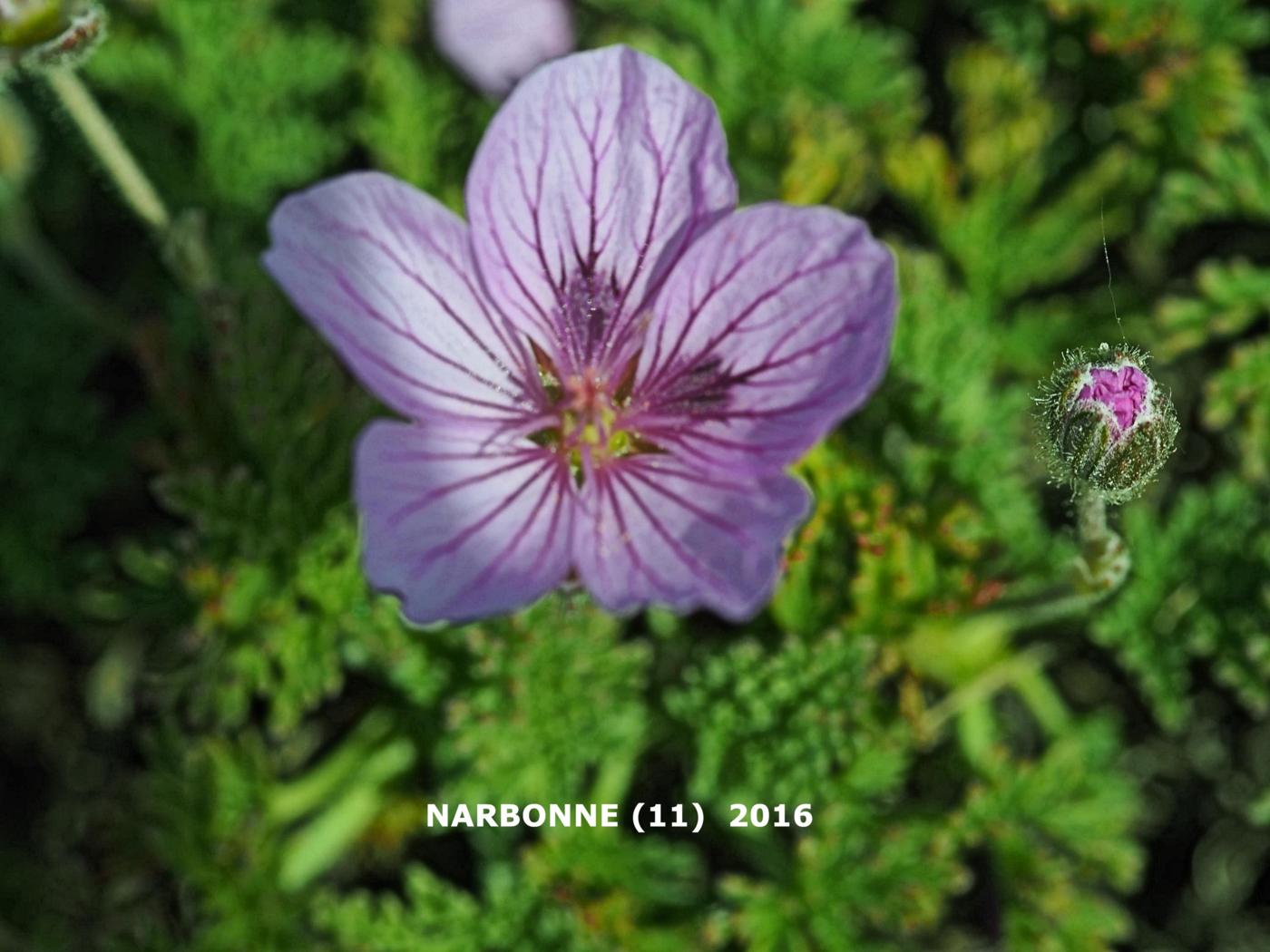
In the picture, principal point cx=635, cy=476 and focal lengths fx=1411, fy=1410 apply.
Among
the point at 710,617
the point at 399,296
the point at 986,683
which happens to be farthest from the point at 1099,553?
the point at 399,296

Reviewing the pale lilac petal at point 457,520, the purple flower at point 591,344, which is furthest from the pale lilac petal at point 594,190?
the pale lilac petal at point 457,520

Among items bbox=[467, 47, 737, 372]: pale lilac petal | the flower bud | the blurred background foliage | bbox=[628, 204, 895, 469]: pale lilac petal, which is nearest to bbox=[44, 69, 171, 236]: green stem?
the blurred background foliage

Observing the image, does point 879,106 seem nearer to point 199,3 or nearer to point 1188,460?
point 1188,460

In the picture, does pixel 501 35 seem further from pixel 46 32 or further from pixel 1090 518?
pixel 1090 518

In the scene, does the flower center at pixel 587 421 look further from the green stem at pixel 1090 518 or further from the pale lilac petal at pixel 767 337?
the green stem at pixel 1090 518

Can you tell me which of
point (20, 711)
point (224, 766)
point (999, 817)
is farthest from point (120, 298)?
point (999, 817)

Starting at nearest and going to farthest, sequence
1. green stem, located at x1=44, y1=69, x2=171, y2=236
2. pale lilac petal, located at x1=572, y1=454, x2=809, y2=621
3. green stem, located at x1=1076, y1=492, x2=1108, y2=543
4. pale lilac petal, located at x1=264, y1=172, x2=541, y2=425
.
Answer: pale lilac petal, located at x1=572, y1=454, x2=809, y2=621, pale lilac petal, located at x1=264, y1=172, x2=541, y2=425, green stem, located at x1=1076, y1=492, x2=1108, y2=543, green stem, located at x1=44, y1=69, x2=171, y2=236

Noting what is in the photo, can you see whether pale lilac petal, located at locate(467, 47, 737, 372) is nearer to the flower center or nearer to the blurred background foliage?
the flower center
